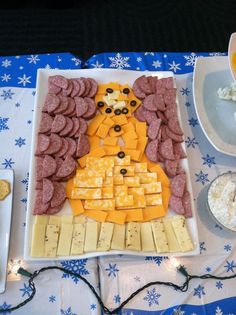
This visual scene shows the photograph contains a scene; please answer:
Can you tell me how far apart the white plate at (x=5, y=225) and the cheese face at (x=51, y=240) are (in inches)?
4.6

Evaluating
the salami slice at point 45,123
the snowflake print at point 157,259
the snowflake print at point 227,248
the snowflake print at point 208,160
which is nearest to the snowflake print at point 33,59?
the salami slice at point 45,123

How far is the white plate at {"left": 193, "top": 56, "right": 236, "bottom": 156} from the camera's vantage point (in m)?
1.29

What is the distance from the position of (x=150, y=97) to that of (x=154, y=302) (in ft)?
2.26

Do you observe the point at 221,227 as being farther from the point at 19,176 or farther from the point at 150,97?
the point at 19,176

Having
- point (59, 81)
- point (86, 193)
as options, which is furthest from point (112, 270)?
point (59, 81)

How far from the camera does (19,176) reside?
122 cm

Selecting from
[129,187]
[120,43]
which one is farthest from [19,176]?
[120,43]

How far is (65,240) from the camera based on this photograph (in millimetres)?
1076

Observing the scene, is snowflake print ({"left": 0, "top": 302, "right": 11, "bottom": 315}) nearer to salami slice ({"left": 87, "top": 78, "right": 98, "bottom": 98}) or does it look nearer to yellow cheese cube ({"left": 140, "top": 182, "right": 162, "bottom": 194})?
yellow cheese cube ({"left": 140, "top": 182, "right": 162, "bottom": 194})

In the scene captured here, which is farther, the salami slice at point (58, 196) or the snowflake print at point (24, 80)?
the snowflake print at point (24, 80)

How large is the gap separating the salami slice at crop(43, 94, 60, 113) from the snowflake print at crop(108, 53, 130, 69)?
328 mm

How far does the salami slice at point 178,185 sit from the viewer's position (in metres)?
1.17

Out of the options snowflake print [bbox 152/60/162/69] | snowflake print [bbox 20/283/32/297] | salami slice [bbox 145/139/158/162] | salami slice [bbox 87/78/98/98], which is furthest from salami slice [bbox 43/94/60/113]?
snowflake print [bbox 20/283/32/297]

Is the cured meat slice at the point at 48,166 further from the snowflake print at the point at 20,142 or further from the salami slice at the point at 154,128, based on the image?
the salami slice at the point at 154,128
